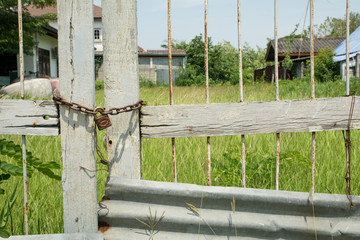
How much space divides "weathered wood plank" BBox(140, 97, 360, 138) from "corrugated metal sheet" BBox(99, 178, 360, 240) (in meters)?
0.29

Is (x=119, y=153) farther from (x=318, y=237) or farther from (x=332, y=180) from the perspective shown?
(x=332, y=180)

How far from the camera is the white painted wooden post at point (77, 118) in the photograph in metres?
1.67

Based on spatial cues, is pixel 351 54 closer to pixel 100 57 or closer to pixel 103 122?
pixel 103 122

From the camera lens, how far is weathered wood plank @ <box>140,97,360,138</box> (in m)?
1.75

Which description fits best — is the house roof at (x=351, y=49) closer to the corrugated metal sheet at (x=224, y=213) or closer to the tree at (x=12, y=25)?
the tree at (x=12, y=25)

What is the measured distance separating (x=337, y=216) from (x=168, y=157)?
5.38 ft

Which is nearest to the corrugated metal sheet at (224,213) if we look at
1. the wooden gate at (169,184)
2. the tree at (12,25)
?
the wooden gate at (169,184)

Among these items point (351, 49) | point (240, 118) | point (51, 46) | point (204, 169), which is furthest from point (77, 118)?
point (51, 46)

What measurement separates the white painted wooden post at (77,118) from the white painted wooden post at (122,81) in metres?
0.08

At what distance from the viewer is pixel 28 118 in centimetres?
174

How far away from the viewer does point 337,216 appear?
1753 millimetres

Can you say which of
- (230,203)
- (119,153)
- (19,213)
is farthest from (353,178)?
(19,213)

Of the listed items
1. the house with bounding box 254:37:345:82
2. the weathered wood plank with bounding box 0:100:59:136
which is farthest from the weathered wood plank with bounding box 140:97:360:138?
the house with bounding box 254:37:345:82

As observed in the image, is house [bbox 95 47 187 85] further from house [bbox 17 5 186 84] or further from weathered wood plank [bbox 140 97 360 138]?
weathered wood plank [bbox 140 97 360 138]
